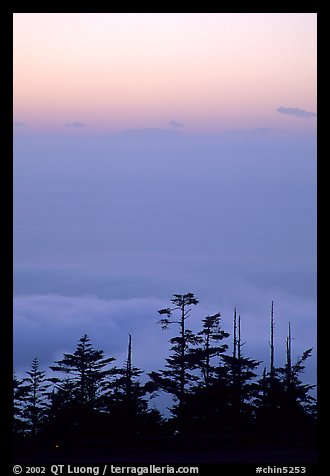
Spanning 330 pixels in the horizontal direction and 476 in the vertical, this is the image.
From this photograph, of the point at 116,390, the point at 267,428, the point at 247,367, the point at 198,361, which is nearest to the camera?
the point at 267,428

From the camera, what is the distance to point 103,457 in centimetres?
1012

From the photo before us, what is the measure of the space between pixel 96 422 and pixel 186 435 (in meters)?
2.85

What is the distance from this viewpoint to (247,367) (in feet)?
56.7

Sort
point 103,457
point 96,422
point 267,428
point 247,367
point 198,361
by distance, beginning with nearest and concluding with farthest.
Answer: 1. point 103,457
2. point 267,428
3. point 96,422
4. point 247,367
5. point 198,361
